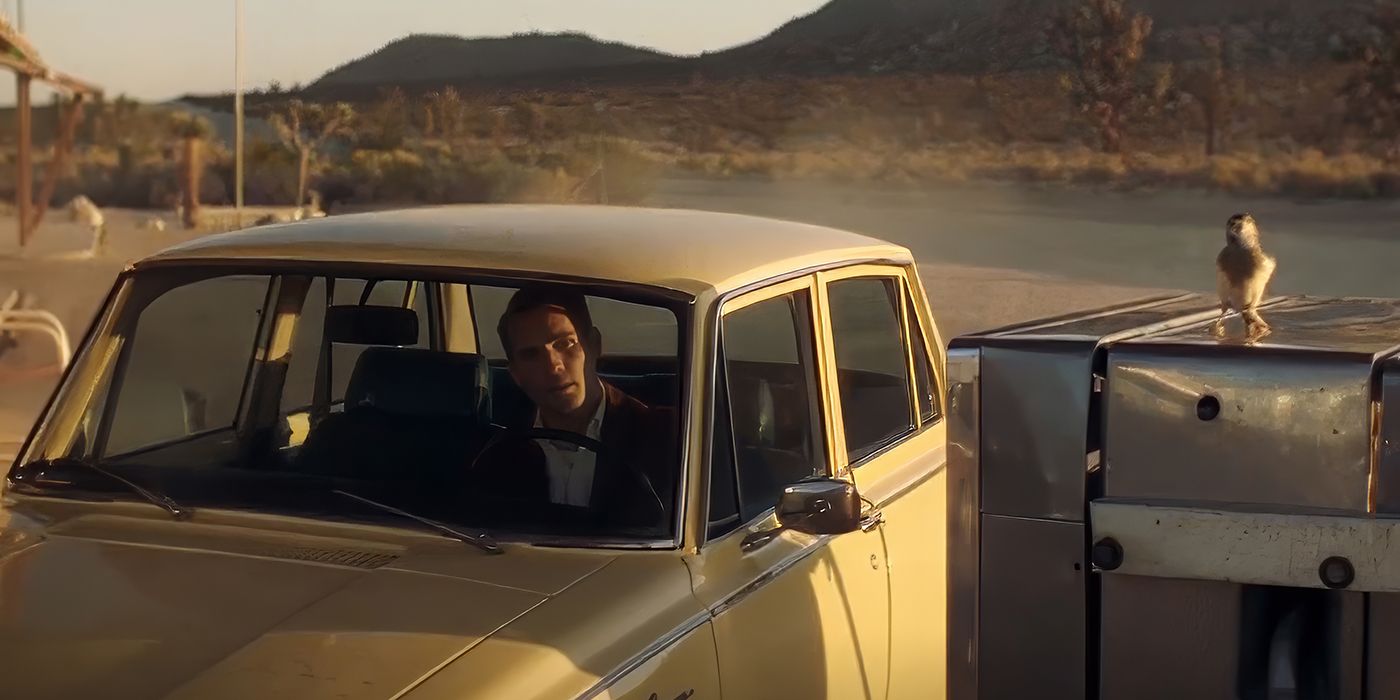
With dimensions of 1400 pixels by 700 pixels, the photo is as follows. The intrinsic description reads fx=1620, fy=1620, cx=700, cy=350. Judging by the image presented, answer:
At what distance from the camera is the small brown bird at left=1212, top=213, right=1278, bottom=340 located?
3.07m

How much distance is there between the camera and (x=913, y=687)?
12.6ft

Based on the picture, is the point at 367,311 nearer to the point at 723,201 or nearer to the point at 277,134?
the point at 723,201

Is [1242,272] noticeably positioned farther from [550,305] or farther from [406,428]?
[406,428]

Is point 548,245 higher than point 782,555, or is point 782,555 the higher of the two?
point 548,245

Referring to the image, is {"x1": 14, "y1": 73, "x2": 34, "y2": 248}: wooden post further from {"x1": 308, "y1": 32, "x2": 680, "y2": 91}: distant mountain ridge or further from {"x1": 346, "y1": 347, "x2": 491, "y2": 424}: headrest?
{"x1": 308, "y1": 32, "x2": 680, "y2": 91}: distant mountain ridge

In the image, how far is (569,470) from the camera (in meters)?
3.29

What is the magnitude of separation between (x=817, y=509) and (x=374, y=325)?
1.23 metres

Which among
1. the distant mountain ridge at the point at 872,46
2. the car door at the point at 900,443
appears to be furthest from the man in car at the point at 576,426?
the distant mountain ridge at the point at 872,46

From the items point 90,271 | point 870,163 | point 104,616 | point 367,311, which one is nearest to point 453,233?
point 367,311

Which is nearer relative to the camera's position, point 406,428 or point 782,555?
point 782,555

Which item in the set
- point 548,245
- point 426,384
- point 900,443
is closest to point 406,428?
point 426,384

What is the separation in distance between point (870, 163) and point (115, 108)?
2108 centimetres

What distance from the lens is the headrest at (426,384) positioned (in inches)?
139

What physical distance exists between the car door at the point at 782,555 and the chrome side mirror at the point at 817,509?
0.10 m
